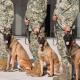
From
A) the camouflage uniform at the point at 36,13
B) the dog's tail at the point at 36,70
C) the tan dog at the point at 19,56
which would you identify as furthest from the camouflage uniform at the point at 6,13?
the dog's tail at the point at 36,70

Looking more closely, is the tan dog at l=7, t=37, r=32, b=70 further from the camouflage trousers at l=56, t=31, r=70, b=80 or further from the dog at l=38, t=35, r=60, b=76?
the camouflage trousers at l=56, t=31, r=70, b=80

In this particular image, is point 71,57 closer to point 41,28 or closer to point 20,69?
point 41,28

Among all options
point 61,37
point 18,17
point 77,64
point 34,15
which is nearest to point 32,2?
point 34,15

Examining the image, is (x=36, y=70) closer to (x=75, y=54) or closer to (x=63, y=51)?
(x=63, y=51)

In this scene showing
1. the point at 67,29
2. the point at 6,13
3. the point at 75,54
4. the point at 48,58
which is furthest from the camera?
the point at 6,13

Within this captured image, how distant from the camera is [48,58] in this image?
10.5 m

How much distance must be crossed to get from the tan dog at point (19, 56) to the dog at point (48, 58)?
1.96 ft

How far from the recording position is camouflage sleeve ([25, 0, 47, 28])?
413 inches

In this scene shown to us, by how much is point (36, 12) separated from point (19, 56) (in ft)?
4.45

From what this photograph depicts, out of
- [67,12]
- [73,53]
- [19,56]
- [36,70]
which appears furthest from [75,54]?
[19,56]

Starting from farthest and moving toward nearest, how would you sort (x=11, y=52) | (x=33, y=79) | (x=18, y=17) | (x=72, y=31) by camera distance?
1. (x=18, y=17)
2. (x=11, y=52)
3. (x=33, y=79)
4. (x=72, y=31)

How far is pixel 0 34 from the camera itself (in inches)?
455

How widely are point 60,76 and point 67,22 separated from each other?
126 centimetres

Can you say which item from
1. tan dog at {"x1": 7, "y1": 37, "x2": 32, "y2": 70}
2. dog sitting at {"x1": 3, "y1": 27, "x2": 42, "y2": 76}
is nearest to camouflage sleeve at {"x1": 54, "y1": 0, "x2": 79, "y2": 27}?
dog sitting at {"x1": 3, "y1": 27, "x2": 42, "y2": 76}
